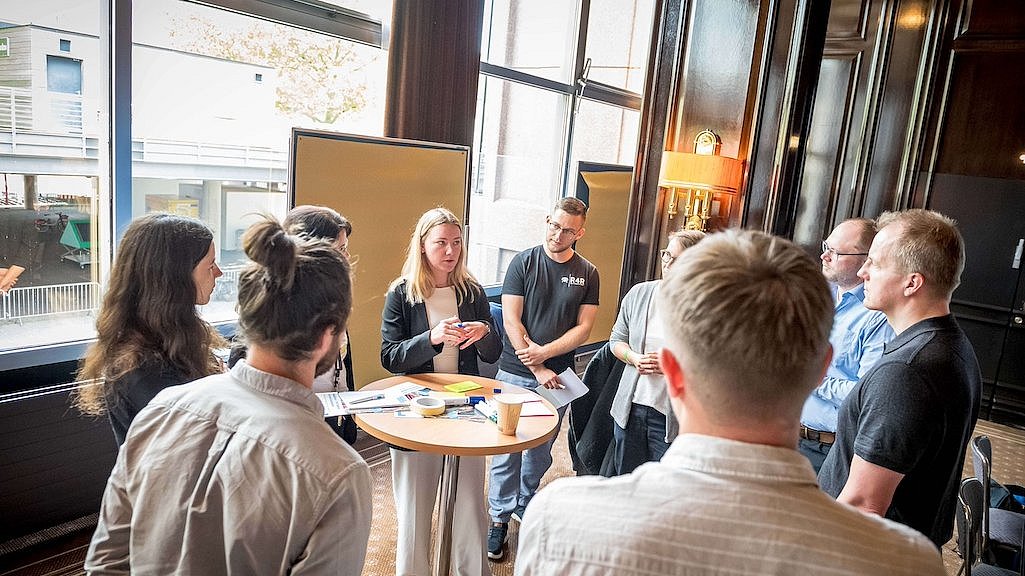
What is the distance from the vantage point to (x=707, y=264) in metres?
0.85

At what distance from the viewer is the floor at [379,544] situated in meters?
2.51

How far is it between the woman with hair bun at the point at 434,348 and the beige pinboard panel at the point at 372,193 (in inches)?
31.6

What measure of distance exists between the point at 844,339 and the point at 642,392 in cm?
79

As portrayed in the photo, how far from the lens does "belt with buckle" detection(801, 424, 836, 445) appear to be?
8.04ft

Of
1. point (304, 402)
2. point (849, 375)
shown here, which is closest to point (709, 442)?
point (304, 402)

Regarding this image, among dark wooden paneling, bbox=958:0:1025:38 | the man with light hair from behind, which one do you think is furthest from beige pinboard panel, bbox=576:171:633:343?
the man with light hair from behind

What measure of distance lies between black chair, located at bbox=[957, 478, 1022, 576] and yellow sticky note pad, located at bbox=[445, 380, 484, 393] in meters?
1.59

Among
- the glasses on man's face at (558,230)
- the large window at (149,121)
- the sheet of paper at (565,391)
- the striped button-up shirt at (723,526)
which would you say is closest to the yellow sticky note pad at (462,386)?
the sheet of paper at (565,391)

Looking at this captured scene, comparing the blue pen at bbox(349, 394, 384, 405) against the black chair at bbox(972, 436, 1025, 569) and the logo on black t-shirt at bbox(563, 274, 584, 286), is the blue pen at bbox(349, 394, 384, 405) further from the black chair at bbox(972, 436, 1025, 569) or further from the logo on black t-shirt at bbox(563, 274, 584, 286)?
the black chair at bbox(972, 436, 1025, 569)

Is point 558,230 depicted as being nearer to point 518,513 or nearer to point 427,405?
point 427,405

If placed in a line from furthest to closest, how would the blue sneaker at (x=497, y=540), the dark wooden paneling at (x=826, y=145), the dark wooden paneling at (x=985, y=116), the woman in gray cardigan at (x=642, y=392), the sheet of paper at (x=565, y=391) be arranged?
1. the dark wooden paneling at (x=826, y=145)
2. the dark wooden paneling at (x=985, y=116)
3. the sheet of paper at (x=565, y=391)
4. the blue sneaker at (x=497, y=540)
5. the woman in gray cardigan at (x=642, y=392)

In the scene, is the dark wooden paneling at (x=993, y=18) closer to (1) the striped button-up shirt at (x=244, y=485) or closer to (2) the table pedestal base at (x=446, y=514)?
(2) the table pedestal base at (x=446, y=514)

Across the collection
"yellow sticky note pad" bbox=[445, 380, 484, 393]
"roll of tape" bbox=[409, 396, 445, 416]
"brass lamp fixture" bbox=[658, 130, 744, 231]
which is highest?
"brass lamp fixture" bbox=[658, 130, 744, 231]

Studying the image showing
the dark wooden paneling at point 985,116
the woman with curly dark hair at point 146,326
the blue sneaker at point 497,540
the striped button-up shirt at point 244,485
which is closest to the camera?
the striped button-up shirt at point 244,485
